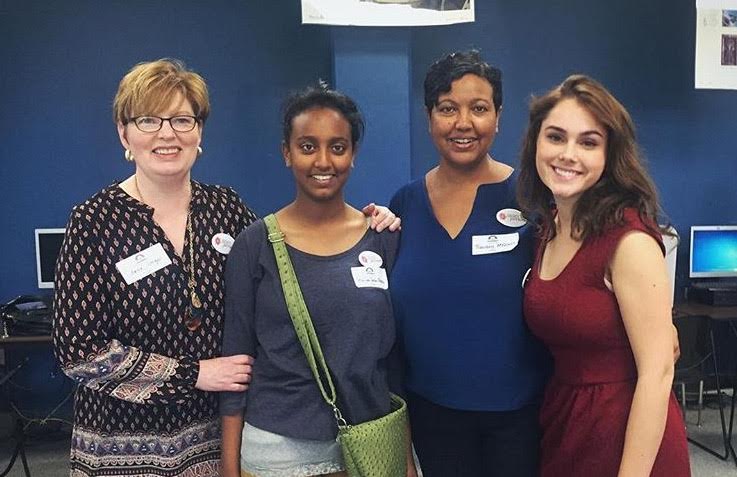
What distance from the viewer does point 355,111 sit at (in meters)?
1.58

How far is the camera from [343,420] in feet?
4.71

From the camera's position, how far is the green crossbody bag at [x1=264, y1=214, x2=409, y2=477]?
1.42m

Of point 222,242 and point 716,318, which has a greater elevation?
point 222,242

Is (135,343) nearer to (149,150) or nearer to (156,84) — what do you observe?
(149,150)

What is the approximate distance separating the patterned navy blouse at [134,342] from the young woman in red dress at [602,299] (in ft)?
2.57

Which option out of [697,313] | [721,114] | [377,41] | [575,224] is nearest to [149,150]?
[575,224]

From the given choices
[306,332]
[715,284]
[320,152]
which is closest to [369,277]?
[306,332]

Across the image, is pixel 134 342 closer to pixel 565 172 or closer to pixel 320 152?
pixel 320 152

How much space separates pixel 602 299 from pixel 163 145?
102 cm

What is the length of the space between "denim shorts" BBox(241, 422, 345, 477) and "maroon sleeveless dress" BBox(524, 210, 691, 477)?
1.74 feet

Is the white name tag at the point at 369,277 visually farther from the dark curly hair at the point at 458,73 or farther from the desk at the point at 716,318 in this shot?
the desk at the point at 716,318

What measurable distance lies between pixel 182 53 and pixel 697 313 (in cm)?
333

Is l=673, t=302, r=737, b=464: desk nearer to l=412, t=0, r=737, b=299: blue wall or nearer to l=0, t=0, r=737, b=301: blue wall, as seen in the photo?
l=412, t=0, r=737, b=299: blue wall

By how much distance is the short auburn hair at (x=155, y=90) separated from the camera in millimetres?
1471
